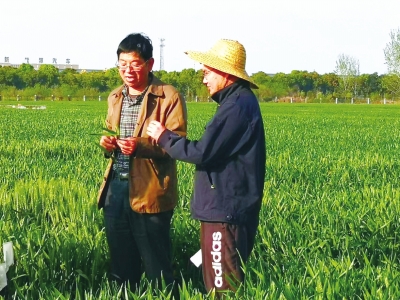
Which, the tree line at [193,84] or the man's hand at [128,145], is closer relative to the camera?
the man's hand at [128,145]

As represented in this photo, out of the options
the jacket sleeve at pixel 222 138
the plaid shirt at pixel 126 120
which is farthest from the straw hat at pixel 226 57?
the plaid shirt at pixel 126 120

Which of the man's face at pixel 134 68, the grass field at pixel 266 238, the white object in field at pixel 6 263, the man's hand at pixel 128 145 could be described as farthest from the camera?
the man's face at pixel 134 68

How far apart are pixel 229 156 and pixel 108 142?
28.2 inches

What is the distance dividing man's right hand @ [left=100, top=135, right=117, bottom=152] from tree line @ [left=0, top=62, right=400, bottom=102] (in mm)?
65507

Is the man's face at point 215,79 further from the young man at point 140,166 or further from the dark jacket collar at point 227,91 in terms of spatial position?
the young man at point 140,166

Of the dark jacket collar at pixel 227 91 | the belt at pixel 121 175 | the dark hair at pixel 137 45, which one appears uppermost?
the dark hair at pixel 137 45

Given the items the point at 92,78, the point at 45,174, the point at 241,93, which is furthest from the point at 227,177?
the point at 92,78

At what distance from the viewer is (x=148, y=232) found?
11.1 ft

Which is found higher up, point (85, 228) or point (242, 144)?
point (242, 144)

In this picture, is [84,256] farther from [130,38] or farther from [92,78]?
[92,78]

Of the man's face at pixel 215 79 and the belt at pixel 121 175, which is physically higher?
the man's face at pixel 215 79

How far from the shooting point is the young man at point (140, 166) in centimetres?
329

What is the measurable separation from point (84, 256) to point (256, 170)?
1.40 metres

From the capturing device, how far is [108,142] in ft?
10.8
